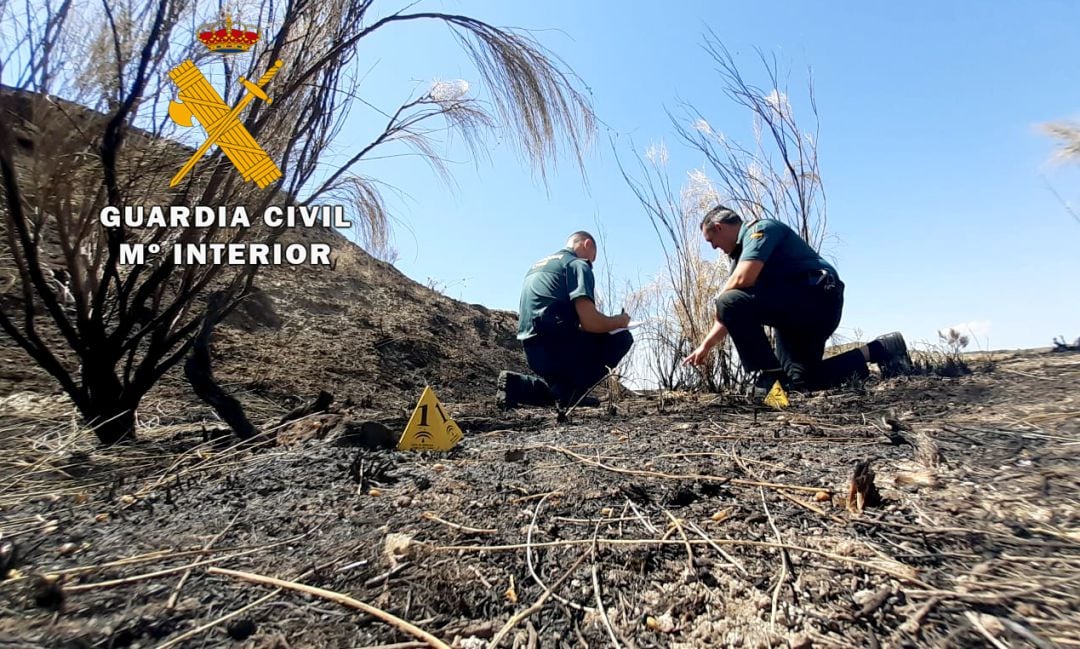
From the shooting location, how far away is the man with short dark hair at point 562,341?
143 inches

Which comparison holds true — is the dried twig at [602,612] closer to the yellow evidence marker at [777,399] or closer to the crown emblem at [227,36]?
the yellow evidence marker at [777,399]

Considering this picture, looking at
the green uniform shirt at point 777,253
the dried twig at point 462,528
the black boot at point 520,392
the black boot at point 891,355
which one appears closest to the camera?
the dried twig at point 462,528

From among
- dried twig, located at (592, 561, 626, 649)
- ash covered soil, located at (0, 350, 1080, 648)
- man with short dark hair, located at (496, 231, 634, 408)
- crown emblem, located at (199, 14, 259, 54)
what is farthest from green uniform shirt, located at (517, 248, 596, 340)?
dried twig, located at (592, 561, 626, 649)

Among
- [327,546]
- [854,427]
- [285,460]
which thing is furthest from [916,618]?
[285,460]

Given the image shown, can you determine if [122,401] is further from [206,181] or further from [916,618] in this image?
[916,618]

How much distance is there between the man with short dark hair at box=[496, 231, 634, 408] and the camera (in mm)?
3635

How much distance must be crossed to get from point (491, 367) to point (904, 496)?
16.4ft

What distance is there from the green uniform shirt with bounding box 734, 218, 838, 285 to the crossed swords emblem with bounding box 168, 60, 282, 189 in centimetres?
235

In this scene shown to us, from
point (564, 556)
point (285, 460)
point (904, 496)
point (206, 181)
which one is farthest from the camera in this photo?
point (206, 181)

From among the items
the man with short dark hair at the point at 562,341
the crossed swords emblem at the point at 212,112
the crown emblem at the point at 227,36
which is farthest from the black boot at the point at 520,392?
the crown emblem at the point at 227,36

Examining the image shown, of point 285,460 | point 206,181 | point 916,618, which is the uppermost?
point 206,181

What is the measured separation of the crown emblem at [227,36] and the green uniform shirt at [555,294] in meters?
1.95

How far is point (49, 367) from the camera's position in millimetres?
2256

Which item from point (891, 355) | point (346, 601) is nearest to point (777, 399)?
point (891, 355)
